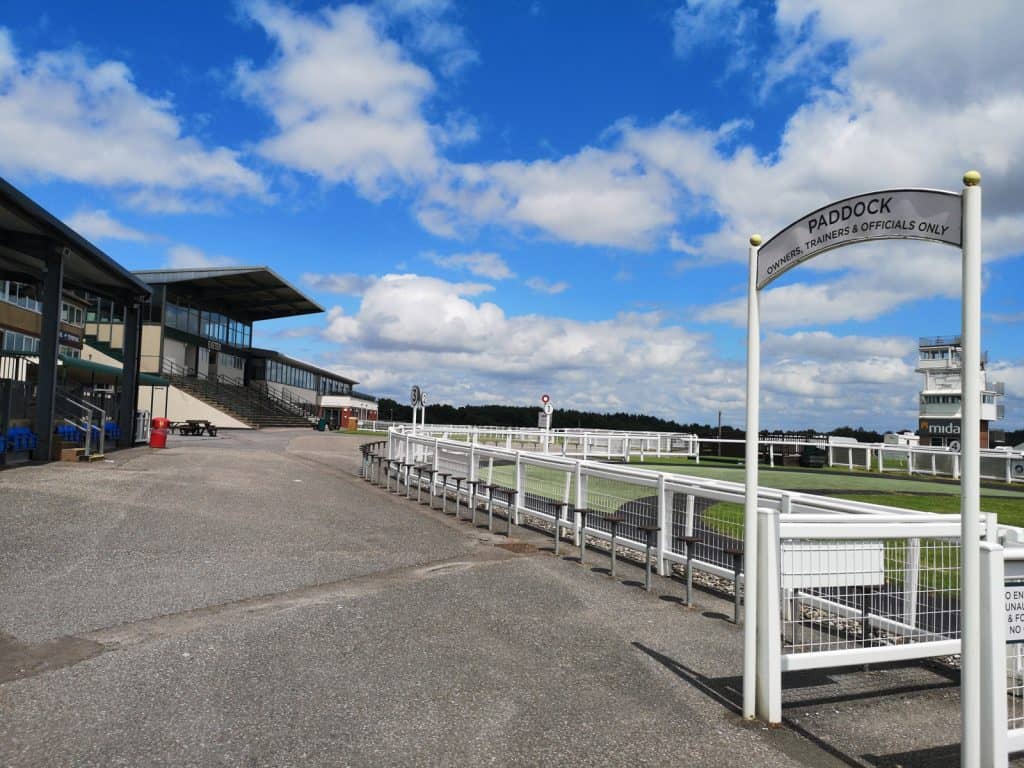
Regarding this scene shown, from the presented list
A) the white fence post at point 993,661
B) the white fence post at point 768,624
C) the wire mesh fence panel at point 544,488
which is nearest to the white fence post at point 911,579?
the white fence post at point 768,624

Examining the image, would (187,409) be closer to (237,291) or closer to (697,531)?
(237,291)

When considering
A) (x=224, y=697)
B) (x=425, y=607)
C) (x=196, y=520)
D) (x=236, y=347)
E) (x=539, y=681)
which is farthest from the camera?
(x=236, y=347)

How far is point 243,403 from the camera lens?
58.3 m

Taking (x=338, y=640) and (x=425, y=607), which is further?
(x=425, y=607)

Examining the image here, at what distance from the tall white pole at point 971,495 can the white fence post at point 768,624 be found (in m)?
1.11

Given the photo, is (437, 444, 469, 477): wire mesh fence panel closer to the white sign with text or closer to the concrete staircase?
the white sign with text

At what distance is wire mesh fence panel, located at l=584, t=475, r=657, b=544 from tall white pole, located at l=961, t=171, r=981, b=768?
578cm

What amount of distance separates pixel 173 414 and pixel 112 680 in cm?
5163

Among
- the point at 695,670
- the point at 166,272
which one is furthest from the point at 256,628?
the point at 166,272

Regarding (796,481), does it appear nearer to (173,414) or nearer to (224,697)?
(224,697)

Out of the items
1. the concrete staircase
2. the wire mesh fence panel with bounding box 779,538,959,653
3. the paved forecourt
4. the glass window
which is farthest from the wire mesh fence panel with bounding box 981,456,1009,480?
the concrete staircase

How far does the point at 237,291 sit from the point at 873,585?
63.6 metres

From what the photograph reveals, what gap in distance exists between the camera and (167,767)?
12.0 ft

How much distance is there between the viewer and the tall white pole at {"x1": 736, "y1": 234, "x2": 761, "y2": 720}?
4602 mm
